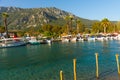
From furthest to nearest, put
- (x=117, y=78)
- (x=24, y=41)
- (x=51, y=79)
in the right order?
(x=24, y=41) < (x=51, y=79) < (x=117, y=78)

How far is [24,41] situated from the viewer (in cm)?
18475

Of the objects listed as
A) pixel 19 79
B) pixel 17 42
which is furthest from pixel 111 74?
pixel 17 42

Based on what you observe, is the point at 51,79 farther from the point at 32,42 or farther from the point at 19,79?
the point at 32,42

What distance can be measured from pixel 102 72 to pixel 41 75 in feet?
41.0

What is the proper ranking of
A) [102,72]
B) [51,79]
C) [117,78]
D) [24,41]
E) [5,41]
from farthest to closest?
[24,41]
[5,41]
[102,72]
[51,79]
[117,78]

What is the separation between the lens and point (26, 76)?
53625 millimetres

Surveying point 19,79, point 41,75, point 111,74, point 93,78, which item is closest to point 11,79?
point 19,79

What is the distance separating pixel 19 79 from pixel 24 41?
135 metres

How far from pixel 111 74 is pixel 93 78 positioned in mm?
4518

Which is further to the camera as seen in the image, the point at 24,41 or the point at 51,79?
the point at 24,41

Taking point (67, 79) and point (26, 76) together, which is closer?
point (67, 79)

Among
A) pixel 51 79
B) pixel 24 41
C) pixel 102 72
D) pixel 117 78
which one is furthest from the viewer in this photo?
pixel 24 41

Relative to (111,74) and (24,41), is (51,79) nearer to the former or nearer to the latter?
(111,74)

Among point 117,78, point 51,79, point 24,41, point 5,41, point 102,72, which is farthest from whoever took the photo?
point 24,41
